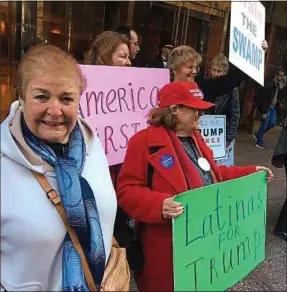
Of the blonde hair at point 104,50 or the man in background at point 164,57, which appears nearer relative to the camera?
the blonde hair at point 104,50

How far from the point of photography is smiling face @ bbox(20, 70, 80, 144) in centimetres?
142

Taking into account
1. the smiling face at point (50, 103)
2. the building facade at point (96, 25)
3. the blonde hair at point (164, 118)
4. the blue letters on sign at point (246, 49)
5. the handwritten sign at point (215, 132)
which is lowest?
the handwritten sign at point (215, 132)

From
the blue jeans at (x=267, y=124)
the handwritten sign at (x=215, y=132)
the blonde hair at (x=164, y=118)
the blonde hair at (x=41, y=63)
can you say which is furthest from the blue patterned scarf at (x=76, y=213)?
the blue jeans at (x=267, y=124)

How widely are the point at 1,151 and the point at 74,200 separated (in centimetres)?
29

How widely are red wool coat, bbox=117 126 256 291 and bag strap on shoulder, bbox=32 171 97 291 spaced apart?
0.55 m

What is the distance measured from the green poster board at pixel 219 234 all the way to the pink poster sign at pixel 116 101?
36.9 inches

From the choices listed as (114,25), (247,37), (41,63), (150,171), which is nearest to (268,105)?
(114,25)

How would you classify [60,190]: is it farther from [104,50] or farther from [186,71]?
[186,71]

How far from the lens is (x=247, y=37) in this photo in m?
2.76

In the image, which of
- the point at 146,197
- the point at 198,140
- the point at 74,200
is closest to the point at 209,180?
the point at 198,140

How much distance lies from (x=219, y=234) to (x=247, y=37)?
1.37 m

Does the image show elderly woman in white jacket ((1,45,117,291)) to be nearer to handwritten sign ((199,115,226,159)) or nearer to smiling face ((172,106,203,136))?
smiling face ((172,106,203,136))

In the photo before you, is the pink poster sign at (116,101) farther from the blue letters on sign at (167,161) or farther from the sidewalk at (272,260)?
the sidewalk at (272,260)

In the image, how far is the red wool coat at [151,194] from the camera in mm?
2006
